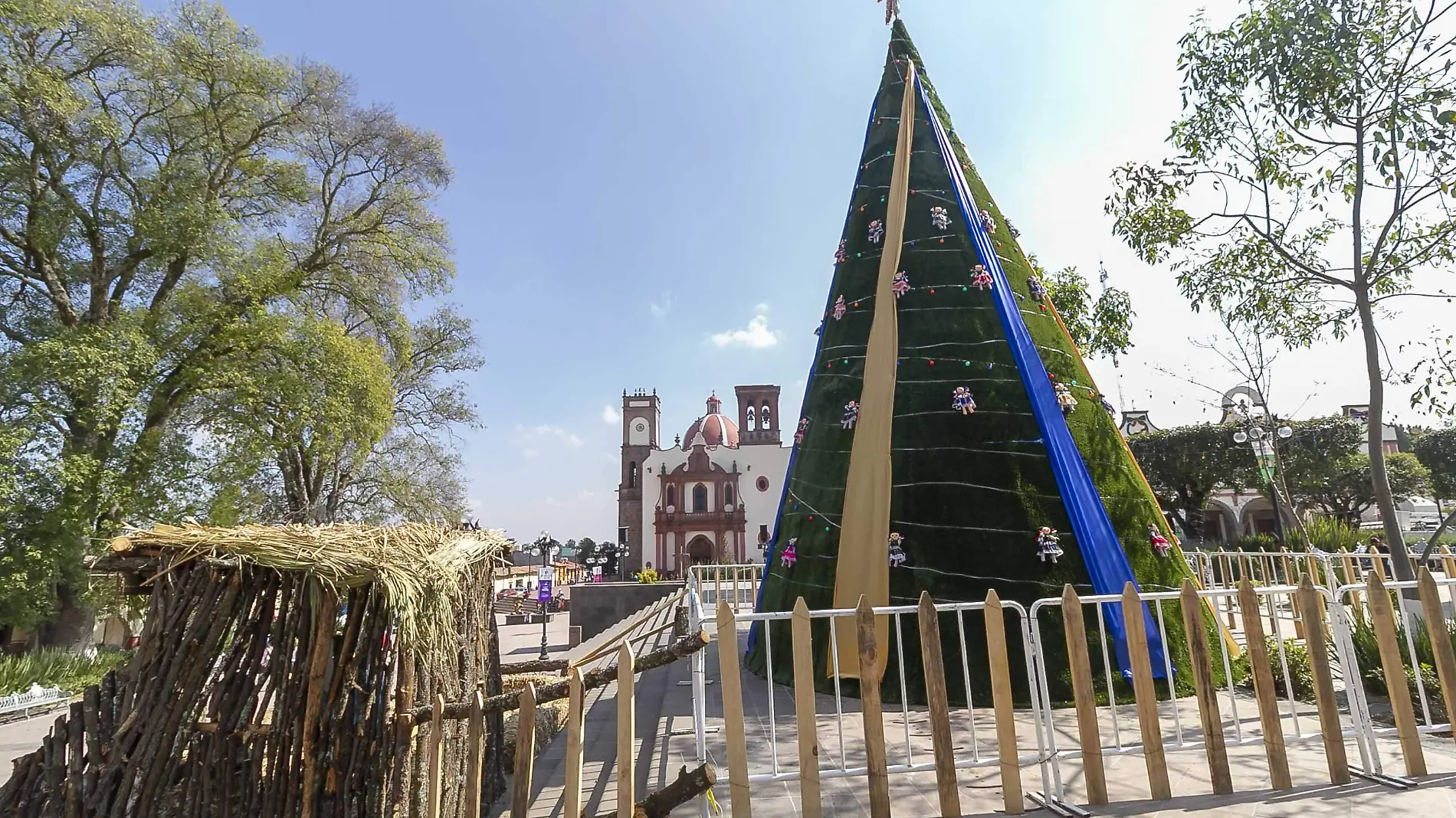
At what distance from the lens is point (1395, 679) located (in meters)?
3.77

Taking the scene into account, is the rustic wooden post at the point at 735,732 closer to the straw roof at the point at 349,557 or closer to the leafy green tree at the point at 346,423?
the straw roof at the point at 349,557

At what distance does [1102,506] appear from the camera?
6.31 metres

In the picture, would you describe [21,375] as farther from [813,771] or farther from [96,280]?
[813,771]

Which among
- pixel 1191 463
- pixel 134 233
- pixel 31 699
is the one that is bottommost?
pixel 31 699

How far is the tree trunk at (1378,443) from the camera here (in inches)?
255

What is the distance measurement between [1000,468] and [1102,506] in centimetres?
100

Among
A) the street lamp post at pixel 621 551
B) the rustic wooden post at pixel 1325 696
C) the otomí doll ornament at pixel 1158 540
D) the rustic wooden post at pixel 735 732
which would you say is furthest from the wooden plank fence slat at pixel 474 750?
the street lamp post at pixel 621 551

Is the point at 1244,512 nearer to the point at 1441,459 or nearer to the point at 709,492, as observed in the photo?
the point at 1441,459

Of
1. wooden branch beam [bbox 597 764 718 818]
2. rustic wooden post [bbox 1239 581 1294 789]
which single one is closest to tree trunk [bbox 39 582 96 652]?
wooden branch beam [bbox 597 764 718 818]

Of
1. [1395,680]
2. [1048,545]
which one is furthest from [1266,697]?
[1048,545]

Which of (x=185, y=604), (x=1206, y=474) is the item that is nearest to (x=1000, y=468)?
(x=185, y=604)

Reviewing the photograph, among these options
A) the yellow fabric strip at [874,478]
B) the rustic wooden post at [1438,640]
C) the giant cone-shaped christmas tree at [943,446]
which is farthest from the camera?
the yellow fabric strip at [874,478]

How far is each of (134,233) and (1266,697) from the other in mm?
18887

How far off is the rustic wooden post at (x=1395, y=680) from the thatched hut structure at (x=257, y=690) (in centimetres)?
499
